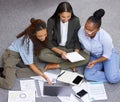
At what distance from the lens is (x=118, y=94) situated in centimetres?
228

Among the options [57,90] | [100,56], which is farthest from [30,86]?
[100,56]

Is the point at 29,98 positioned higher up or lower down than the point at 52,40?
lower down

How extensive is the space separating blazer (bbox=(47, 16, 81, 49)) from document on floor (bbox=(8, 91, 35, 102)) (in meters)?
0.49

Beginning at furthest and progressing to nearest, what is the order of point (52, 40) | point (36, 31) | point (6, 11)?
point (6, 11), point (52, 40), point (36, 31)

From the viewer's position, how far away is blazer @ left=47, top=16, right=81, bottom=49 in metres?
2.36

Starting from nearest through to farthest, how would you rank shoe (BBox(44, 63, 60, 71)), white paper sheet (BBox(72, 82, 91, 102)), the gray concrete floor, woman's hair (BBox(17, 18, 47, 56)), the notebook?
woman's hair (BBox(17, 18, 47, 56)) → white paper sheet (BBox(72, 82, 91, 102)) → the notebook → shoe (BBox(44, 63, 60, 71)) → the gray concrete floor

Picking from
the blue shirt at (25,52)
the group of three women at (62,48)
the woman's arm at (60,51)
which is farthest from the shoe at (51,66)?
the blue shirt at (25,52)

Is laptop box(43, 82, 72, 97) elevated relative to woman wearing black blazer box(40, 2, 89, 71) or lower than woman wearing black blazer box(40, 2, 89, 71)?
lower

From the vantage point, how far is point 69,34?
7.85 ft

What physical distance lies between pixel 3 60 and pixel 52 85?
0.50m

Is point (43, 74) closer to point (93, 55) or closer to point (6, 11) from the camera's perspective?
point (93, 55)

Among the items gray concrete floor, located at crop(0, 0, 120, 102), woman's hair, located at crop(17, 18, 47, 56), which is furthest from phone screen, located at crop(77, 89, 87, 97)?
gray concrete floor, located at crop(0, 0, 120, 102)

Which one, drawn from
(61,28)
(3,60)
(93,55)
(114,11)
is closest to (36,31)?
(61,28)

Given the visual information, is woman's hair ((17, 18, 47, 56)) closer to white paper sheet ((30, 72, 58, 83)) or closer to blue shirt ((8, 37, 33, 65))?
blue shirt ((8, 37, 33, 65))
